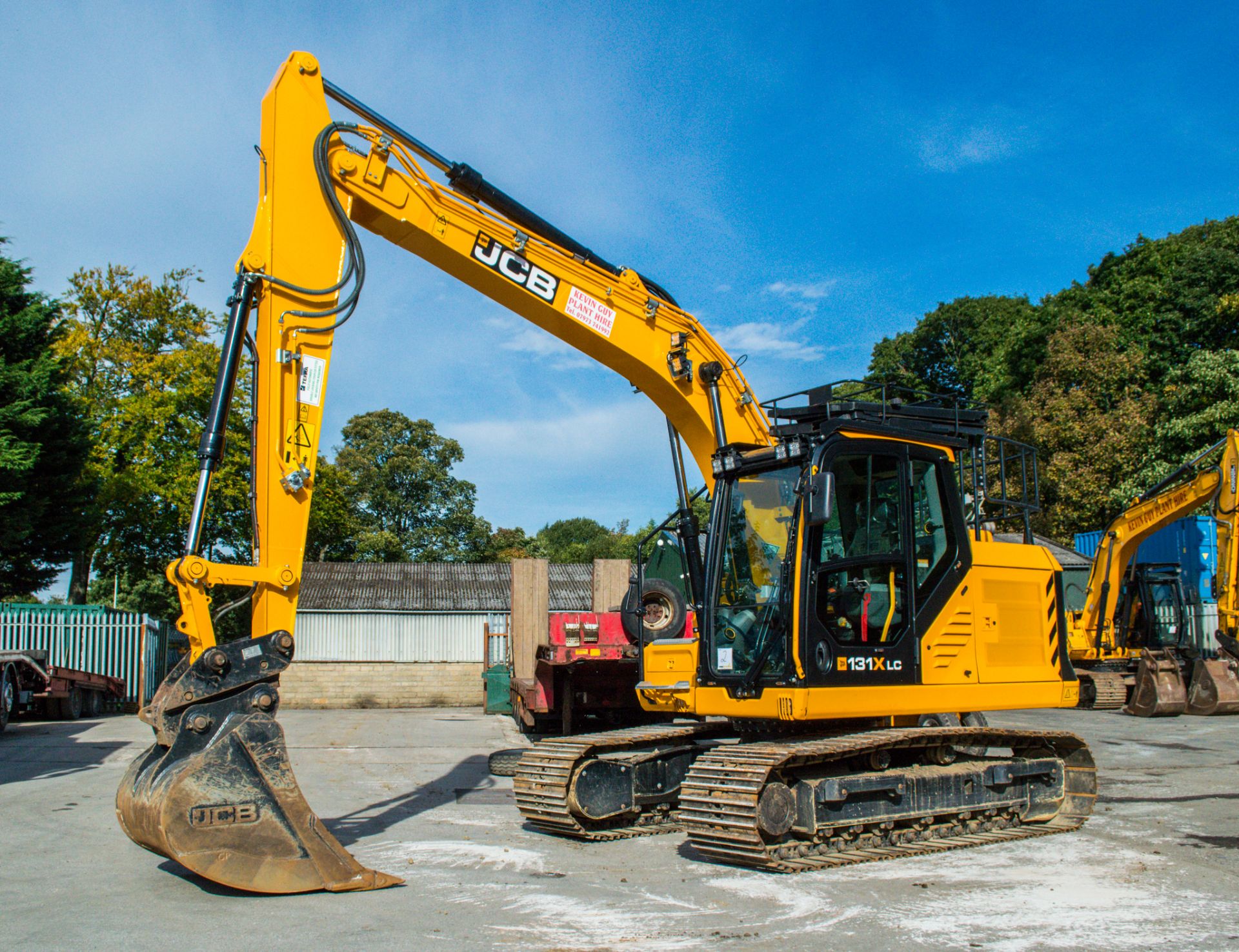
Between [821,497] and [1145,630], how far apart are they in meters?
17.0

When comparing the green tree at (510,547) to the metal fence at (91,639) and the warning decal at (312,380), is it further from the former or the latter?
the warning decal at (312,380)

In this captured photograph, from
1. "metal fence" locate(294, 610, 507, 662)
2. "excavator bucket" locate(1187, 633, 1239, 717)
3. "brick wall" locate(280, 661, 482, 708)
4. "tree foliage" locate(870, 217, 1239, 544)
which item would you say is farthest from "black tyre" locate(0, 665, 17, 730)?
"tree foliage" locate(870, 217, 1239, 544)

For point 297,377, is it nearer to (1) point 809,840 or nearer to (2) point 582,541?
(1) point 809,840

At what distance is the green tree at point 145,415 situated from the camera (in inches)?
1316

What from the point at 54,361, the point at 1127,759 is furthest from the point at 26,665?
the point at 1127,759

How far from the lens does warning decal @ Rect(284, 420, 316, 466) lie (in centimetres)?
686

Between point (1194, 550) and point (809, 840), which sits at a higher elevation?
point (1194, 550)

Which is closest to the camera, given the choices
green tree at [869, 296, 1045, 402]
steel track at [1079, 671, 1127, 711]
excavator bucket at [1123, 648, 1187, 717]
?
excavator bucket at [1123, 648, 1187, 717]

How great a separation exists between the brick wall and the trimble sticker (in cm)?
1652

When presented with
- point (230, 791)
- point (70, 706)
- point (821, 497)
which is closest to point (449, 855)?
point (230, 791)

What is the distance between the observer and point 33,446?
21328mm

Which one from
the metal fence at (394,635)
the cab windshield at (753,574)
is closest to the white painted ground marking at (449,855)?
the cab windshield at (753,574)

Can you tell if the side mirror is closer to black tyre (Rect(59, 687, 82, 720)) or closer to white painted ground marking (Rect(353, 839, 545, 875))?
white painted ground marking (Rect(353, 839, 545, 875))

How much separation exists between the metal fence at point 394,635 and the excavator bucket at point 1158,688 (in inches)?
552
